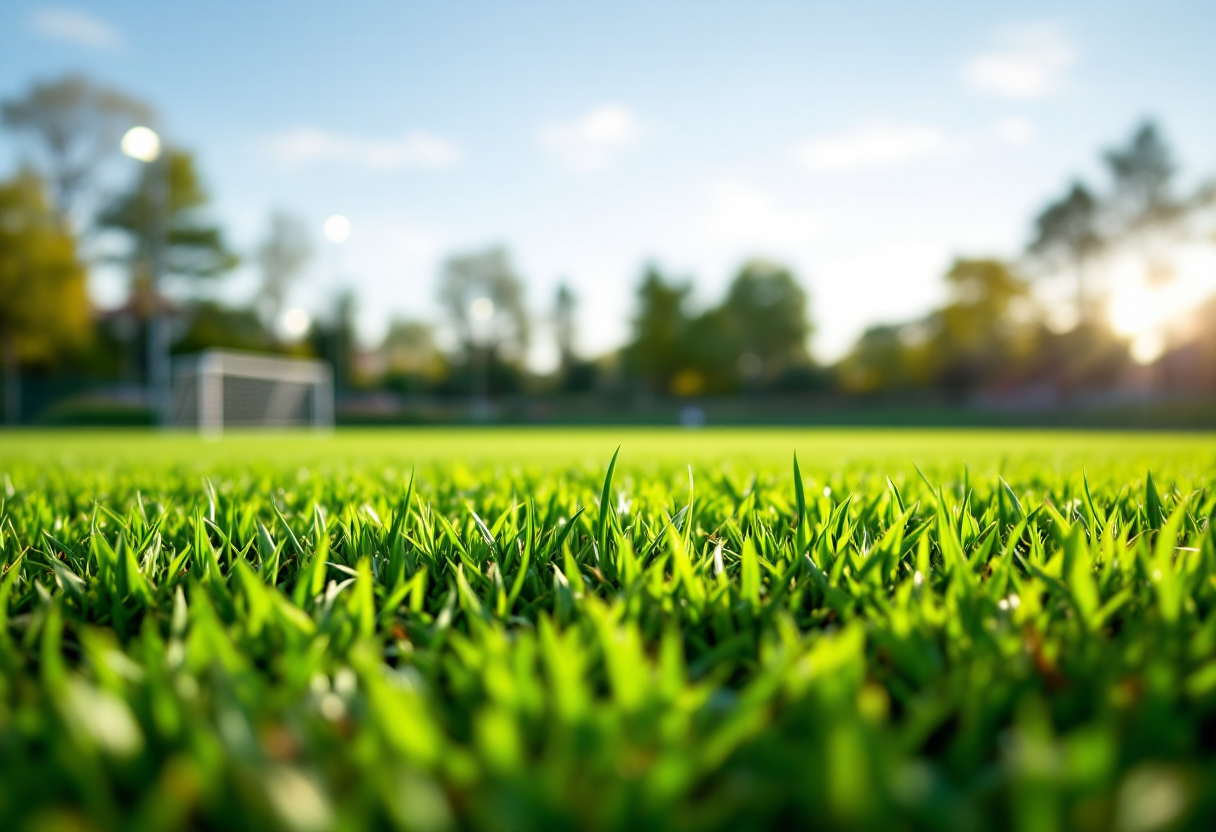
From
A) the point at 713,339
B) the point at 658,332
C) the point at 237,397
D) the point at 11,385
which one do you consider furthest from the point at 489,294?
the point at 237,397

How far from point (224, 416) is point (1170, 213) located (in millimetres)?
47502

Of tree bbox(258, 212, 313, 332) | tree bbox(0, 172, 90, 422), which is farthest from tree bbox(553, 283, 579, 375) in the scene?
tree bbox(0, 172, 90, 422)

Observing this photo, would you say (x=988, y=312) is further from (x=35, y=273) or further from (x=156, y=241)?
(x=35, y=273)

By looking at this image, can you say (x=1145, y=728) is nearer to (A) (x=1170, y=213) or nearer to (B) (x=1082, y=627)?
(B) (x=1082, y=627)

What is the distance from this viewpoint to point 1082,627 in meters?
0.85

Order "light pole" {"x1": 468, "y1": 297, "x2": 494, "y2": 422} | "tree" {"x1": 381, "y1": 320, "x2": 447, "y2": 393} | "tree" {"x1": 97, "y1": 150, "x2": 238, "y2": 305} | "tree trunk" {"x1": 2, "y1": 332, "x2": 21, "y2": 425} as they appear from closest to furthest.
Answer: "tree trunk" {"x1": 2, "y1": 332, "x2": 21, "y2": 425} → "tree" {"x1": 97, "y1": 150, "x2": 238, "y2": 305} → "light pole" {"x1": 468, "y1": 297, "x2": 494, "y2": 422} → "tree" {"x1": 381, "y1": 320, "x2": 447, "y2": 393}

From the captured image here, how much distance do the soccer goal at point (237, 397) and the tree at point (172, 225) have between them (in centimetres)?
1463

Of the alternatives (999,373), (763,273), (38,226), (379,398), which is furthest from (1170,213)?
(38,226)

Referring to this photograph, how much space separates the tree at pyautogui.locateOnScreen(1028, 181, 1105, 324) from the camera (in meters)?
40.9

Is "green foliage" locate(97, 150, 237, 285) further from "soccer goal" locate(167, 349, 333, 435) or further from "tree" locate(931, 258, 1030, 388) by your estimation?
"tree" locate(931, 258, 1030, 388)

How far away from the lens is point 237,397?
2325 centimetres

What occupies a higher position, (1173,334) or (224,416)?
(1173,334)

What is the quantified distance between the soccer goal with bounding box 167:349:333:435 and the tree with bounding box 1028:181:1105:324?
134ft

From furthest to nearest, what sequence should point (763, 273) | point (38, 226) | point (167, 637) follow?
point (763, 273), point (38, 226), point (167, 637)
